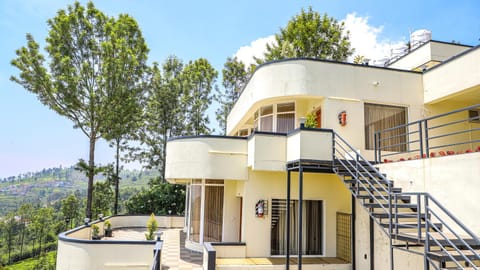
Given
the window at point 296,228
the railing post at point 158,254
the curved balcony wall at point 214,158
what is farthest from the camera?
the curved balcony wall at point 214,158

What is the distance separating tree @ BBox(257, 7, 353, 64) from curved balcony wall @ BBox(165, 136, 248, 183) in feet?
50.6

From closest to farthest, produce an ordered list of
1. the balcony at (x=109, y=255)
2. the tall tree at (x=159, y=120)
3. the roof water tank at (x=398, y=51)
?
1. the balcony at (x=109, y=255)
2. the roof water tank at (x=398, y=51)
3. the tall tree at (x=159, y=120)

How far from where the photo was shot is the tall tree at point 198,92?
2898 cm

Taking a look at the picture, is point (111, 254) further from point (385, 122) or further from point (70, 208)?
point (70, 208)

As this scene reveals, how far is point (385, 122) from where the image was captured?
38.2ft

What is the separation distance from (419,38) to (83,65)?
2071 centimetres

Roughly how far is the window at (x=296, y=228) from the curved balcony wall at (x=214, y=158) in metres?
1.78

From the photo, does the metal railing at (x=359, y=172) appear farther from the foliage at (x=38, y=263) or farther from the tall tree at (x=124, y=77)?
the foliage at (x=38, y=263)

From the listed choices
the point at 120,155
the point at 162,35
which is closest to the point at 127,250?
the point at 162,35

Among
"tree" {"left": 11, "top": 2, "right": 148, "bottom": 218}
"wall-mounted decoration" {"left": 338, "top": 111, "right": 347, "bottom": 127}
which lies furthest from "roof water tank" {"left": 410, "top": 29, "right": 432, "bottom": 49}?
"tree" {"left": 11, "top": 2, "right": 148, "bottom": 218}

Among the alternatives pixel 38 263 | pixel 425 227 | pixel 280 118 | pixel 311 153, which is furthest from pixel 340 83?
pixel 38 263

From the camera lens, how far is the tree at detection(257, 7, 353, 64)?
25359mm

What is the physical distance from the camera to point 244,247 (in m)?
10.8

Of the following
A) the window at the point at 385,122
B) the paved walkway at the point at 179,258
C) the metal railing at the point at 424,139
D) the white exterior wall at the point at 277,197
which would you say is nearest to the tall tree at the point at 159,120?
the paved walkway at the point at 179,258
